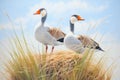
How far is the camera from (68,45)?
205 centimetres

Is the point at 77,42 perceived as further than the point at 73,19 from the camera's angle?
No

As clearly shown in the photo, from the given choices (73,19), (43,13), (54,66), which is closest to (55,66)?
(54,66)

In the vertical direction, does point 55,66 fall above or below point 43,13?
below

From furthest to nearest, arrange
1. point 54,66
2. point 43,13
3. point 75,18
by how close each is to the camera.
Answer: point 43,13
point 75,18
point 54,66

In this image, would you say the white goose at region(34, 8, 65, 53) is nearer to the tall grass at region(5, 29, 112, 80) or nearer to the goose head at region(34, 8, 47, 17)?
the goose head at region(34, 8, 47, 17)

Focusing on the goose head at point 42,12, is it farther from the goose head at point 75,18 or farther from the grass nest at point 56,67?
the grass nest at point 56,67

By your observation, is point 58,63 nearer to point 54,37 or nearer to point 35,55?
point 35,55

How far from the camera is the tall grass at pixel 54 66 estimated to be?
1.71m

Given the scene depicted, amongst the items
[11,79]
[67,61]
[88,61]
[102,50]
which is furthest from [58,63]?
[102,50]

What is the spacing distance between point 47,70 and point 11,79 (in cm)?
22

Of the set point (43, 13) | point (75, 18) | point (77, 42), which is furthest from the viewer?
point (43, 13)

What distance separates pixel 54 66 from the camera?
174 cm

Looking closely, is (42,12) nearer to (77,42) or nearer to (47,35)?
(47,35)

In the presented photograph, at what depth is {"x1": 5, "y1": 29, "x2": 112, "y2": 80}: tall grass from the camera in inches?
67.3
